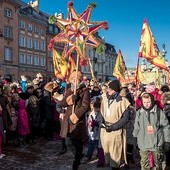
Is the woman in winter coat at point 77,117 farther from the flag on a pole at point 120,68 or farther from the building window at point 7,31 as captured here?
the building window at point 7,31

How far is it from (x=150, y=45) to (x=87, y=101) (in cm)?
528

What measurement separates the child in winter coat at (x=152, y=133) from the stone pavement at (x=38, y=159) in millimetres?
1714

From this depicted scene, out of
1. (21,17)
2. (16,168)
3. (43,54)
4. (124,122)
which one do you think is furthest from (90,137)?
(43,54)

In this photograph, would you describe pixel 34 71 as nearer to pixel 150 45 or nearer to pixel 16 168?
pixel 150 45

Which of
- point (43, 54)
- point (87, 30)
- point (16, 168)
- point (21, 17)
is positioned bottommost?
point (16, 168)

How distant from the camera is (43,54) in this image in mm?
53281

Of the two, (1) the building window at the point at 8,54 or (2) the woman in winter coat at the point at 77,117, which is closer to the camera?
(2) the woman in winter coat at the point at 77,117

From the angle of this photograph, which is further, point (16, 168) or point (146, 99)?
point (16, 168)

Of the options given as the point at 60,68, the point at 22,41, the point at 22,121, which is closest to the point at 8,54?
the point at 22,41

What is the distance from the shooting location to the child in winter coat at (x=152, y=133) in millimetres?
5043

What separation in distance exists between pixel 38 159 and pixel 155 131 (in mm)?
3366

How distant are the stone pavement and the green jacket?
1788 millimetres

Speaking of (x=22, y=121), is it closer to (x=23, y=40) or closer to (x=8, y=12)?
(x=8, y=12)

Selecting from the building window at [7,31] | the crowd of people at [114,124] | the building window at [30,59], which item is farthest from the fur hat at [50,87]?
the building window at [30,59]
